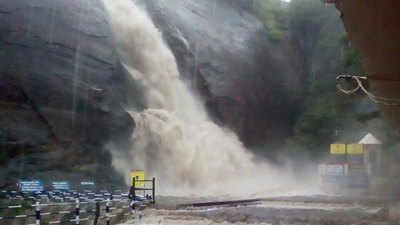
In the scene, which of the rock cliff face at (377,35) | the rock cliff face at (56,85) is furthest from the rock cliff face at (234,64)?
the rock cliff face at (377,35)

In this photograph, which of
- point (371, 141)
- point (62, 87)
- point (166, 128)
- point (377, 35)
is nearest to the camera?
point (377, 35)

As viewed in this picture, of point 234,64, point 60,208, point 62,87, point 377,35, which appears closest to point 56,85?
point 62,87

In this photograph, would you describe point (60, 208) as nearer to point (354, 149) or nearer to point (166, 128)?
point (166, 128)

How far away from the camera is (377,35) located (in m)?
7.89

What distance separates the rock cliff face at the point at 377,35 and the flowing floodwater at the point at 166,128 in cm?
1759

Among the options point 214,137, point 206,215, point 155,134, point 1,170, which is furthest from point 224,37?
point 206,215

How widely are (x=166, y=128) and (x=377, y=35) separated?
21.4m

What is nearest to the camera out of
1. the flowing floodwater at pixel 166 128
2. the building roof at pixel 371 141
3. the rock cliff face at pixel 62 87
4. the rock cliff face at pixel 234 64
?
the rock cliff face at pixel 62 87

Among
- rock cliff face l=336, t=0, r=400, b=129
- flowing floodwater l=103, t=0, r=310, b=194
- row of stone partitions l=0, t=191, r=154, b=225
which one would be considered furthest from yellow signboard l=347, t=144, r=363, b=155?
rock cliff face l=336, t=0, r=400, b=129

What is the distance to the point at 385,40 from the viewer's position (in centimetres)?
794

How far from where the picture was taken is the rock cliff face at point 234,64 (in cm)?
3488

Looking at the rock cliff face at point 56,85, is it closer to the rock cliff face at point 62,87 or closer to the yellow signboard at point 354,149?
the rock cliff face at point 62,87

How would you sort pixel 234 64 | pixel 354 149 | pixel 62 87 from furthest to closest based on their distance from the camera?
pixel 234 64 < pixel 354 149 < pixel 62 87

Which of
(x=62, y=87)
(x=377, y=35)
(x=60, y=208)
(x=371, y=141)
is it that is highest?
(x=62, y=87)
